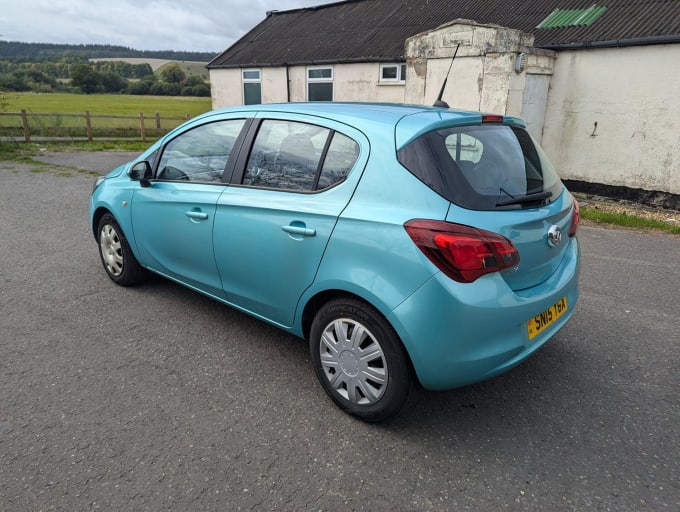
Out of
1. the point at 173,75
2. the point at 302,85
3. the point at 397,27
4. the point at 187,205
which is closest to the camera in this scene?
the point at 187,205

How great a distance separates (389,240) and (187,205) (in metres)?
1.84

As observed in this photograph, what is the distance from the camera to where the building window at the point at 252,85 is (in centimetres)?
1891

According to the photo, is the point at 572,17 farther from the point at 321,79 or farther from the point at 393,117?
the point at 393,117

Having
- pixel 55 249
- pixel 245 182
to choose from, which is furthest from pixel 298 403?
pixel 55 249

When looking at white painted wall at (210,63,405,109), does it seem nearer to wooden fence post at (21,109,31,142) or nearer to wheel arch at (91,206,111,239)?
wooden fence post at (21,109,31,142)

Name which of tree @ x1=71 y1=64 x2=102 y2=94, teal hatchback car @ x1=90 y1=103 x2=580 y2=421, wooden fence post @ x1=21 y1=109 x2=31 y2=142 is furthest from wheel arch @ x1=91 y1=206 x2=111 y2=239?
tree @ x1=71 y1=64 x2=102 y2=94

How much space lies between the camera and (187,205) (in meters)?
3.63

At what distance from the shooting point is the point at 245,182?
10.8 ft

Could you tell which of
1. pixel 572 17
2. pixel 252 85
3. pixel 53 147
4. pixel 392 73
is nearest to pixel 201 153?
pixel 572 17

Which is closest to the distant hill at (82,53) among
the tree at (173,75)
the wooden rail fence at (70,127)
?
the tree at (173,75)

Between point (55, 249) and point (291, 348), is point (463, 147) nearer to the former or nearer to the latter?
point (291, 348)

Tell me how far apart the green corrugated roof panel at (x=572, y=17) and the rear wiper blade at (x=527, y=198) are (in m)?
9.44

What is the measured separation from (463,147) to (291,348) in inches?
74.4

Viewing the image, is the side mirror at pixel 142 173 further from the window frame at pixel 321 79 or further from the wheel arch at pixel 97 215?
the window frame at pixel 321 79
